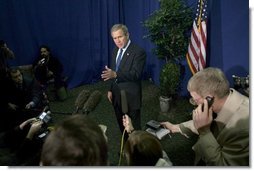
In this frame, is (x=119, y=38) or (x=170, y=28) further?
(x=170, y=28)

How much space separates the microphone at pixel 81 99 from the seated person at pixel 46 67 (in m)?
0.25

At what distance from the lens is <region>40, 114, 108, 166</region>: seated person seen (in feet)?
3.64

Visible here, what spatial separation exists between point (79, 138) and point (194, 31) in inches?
54.7

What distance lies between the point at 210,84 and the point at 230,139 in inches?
12.6

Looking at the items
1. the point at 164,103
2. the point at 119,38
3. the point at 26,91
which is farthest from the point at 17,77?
the point at 164,103

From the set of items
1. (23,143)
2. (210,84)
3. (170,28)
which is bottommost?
(23,143)

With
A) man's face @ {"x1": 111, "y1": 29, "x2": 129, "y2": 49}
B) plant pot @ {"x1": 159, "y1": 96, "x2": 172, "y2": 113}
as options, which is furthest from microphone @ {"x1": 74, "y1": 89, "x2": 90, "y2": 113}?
plant pot @ {"x1": 159, "y1": 96, "x2": 172, "y2": 113}

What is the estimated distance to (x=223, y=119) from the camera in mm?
1737

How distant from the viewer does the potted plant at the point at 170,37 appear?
2.12 metres

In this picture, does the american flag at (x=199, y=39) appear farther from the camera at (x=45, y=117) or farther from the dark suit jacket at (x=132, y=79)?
the camera at (x=45, y=117)

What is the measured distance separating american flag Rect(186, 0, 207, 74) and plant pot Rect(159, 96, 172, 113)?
27cm

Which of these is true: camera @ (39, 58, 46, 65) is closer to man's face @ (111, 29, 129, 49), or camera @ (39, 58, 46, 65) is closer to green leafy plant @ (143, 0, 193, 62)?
man's face @ (111, 29, 129, 49)

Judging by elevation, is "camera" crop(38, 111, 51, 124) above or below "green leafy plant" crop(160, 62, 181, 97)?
below

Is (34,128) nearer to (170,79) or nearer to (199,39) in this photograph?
(170,79)
